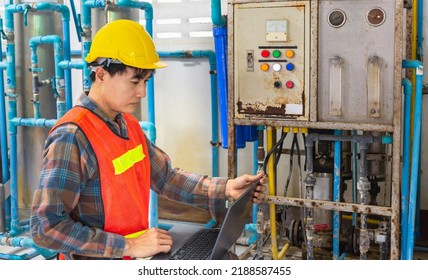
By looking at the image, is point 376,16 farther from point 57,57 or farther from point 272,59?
point 57,57

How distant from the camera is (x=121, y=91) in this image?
1.69 m

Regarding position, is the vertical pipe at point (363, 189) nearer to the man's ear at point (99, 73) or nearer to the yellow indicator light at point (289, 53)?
the yellow indicator light at point (289, 53)

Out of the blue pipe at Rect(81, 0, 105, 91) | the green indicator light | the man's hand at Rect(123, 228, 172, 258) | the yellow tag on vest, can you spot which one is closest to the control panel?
the green indicator light

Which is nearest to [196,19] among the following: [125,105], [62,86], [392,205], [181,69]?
[181,69]

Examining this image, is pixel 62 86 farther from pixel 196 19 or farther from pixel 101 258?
pixel 101 258

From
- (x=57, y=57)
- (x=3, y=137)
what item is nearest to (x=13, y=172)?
(x=3, y=137)

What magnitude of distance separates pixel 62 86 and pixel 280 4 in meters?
1.36

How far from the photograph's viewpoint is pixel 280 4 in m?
2.60

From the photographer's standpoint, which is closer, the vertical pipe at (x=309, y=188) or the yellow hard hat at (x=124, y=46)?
the yellow hard hat at (x=124, y=46)

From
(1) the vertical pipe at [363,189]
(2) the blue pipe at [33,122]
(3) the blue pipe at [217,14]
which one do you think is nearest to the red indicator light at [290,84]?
(1) the vertical pipe at [363,189]

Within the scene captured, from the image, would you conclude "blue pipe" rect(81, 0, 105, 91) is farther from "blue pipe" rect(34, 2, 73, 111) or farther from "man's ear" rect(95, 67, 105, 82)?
"man's ear" rect(95, 67, 105, 82)

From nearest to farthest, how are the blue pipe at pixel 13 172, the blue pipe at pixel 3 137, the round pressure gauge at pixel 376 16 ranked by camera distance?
the round pressure gauge at pixel 376 16
the blue pipe at pixel 13 172
the blue pipe at pixel 3 137

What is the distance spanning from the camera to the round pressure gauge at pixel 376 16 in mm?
2441

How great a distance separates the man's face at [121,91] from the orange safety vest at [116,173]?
7 cm
